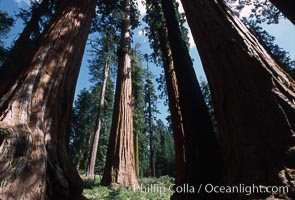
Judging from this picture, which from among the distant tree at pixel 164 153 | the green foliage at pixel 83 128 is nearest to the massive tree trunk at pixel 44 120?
the green foliage at pixel 83 128

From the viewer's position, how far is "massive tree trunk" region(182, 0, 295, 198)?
184 cm

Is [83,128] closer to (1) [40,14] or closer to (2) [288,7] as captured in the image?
(1) [40,14]

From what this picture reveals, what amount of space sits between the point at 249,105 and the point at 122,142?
237 inches

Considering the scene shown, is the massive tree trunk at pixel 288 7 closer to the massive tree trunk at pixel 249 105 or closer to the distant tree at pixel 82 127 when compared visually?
the massive tree trunk at pixel 249 105

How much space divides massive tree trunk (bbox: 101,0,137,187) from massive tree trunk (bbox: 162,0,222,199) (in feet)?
13.0

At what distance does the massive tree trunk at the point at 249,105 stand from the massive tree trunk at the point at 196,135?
0.91 m

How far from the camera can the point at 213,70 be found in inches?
107

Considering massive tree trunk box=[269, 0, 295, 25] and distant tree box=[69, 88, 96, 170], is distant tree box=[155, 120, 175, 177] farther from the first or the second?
massive tree trunk box=[269, 0, 295, 25]

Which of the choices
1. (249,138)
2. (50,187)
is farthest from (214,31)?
(50,187)

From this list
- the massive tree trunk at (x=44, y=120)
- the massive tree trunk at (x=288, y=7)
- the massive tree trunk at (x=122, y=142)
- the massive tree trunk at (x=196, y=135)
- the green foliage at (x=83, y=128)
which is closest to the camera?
the massive tree trunk at (x=44, y=120)

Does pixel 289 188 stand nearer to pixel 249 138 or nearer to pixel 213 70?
pixel 249 138

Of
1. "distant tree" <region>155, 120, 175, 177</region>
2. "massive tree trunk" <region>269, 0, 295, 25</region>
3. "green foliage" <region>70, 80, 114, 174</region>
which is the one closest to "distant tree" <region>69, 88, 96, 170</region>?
"green foliage" <region>70, 80, 114, 174</region>

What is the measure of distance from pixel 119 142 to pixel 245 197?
Answer: 6119mm

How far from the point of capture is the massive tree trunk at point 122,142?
721cm
